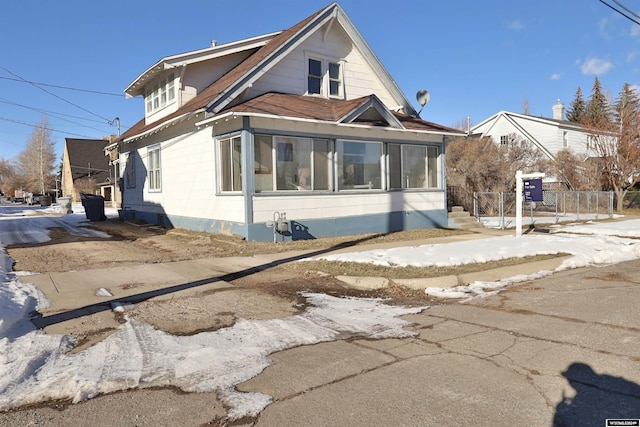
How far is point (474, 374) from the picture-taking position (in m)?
4.20

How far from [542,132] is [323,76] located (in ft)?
91.5

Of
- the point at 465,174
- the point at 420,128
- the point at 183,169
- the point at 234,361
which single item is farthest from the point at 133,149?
the point at 234,361

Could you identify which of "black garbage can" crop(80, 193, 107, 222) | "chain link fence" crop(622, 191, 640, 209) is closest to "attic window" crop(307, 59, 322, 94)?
"black garbage can" crop(80, 193, 107, 222)

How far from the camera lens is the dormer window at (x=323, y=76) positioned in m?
16.1

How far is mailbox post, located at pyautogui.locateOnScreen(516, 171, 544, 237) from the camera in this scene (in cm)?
1409

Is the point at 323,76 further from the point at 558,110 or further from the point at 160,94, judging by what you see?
the point at 558,110

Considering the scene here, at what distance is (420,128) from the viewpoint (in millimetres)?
16109

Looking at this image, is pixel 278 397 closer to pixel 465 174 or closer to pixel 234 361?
pixel 234 361

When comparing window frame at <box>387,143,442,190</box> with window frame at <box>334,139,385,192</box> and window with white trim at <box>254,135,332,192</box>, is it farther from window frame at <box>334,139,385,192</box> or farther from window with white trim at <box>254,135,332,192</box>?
window with white trim at <box>254,135,332,192</box>

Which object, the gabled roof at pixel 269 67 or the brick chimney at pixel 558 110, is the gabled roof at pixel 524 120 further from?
the gabled roof at pixel 269 67

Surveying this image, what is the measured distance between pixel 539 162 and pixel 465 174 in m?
5.89

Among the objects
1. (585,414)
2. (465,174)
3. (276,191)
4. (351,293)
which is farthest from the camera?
(465,174)

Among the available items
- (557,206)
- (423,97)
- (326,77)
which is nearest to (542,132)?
(557,206)

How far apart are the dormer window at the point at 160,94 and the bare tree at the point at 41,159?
2462 inches
